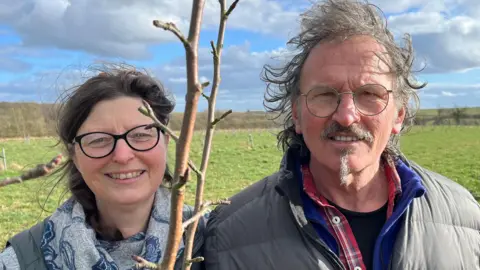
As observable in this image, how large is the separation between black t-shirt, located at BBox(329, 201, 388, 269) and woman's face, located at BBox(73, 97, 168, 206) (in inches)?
41.5

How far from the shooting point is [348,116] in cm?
243

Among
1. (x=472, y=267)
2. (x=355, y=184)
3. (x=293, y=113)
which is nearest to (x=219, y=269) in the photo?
(x=355, y=184)

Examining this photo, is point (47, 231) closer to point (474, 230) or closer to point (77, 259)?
point (77, 259)

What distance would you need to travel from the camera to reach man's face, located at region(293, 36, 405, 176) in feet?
8.11

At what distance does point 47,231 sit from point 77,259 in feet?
0.85

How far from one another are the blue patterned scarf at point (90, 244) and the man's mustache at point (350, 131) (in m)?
0.97

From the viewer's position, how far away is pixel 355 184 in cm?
259

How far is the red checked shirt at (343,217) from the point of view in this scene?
2.35 metres

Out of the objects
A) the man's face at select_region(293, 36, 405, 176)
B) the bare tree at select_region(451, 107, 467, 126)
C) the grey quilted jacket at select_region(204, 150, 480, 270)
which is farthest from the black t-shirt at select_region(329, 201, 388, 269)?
the bare tree at select_region(451, 107, 467, 126)

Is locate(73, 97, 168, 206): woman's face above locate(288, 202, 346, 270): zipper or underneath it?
above

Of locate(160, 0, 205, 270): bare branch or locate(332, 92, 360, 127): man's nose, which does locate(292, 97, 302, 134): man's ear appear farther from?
locate(160, 0, 205, 270): bare branch

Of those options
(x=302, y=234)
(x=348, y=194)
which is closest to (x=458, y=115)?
(x=348, y=194)

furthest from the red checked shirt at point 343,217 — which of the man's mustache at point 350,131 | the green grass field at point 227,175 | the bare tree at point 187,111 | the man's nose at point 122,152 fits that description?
the bare tree at point 187,111

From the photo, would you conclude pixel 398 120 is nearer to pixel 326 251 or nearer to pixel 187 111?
pixel 326 251
